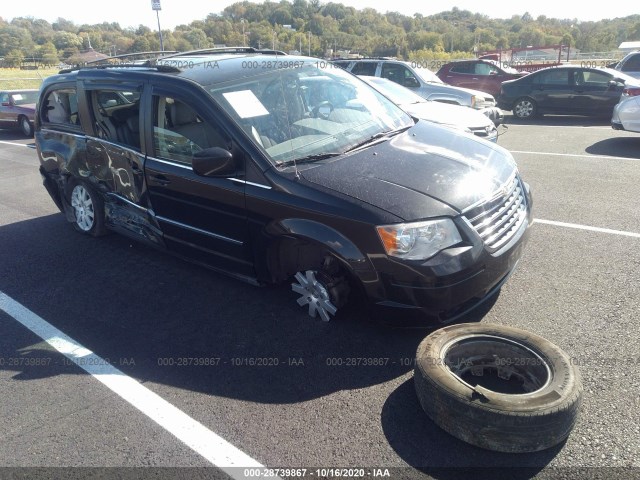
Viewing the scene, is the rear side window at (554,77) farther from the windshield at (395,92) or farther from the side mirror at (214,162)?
the side mirror at (214,162)

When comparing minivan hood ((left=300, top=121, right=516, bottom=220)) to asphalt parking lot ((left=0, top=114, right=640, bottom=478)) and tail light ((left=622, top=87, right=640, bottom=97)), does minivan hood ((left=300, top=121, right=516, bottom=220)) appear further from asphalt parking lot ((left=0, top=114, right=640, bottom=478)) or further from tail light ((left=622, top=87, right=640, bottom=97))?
tail light ((left=622, top=87, right=640, bottom=97))

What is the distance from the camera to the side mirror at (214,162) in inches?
143

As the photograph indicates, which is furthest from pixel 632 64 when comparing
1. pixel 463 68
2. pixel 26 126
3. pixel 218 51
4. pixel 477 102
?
pixel 26 126

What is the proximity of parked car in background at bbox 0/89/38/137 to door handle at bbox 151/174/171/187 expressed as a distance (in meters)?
12.6

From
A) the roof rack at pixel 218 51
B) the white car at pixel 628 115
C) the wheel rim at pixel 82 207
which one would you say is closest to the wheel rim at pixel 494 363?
the roof rack at pixel 218 51

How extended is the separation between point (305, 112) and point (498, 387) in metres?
2.52

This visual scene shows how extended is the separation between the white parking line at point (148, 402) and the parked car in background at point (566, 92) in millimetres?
13110

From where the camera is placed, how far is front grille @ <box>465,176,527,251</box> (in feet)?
10.9

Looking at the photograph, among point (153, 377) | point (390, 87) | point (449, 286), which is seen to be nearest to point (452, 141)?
point (449, 286)

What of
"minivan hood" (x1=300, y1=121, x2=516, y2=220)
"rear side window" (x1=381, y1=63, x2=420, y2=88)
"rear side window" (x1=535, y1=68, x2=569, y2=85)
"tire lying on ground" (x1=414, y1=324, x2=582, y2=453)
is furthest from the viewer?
"rear side window" (x1=535, y1=68, x2=569, y2=85)

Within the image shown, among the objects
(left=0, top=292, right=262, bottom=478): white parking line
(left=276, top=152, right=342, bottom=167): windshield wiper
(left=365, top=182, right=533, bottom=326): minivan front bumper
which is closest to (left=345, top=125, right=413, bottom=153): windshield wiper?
(left=276, top=152, right=342, bottom=167): windshield wiper

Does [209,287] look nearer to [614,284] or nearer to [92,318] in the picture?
[92,318]

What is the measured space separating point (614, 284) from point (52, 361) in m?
4.24

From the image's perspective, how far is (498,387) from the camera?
297cm
